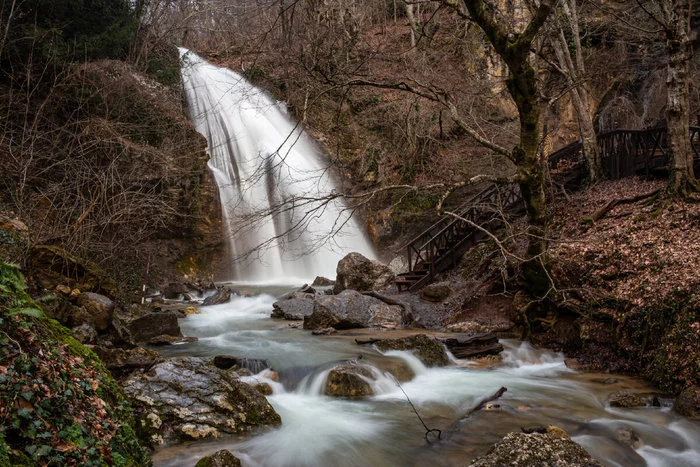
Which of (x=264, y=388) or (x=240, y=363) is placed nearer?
(x=264, y=388)

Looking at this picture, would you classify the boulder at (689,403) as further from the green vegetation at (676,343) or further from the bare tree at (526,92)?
the bare tree at (526,92)

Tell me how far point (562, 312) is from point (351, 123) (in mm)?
16947

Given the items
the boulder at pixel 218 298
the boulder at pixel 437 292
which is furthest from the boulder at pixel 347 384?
the boulder at pixel 218 298

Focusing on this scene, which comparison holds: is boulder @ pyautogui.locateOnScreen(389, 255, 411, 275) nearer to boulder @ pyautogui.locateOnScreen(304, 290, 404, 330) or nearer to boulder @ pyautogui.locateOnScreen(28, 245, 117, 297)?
boulder @ pyautogui.locateOnScreen(304, 290, 404, 330)

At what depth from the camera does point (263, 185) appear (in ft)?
68.0

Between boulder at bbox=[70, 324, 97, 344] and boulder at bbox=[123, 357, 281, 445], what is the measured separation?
2.53 meters

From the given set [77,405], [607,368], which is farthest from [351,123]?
[77,405]

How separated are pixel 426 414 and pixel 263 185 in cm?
1586

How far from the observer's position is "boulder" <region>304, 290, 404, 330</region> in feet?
35.4

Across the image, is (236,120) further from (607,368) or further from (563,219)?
(607,368)

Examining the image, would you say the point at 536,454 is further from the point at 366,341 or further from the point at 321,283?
the point at 321,283

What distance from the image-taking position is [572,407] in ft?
21.1

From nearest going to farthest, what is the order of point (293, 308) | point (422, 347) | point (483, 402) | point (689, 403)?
point (689, 403) < point (483, 402) < point (422, 347) < point (293, 308)

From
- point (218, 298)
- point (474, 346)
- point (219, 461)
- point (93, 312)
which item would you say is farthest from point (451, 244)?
point (219, 461)
